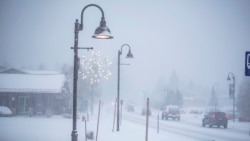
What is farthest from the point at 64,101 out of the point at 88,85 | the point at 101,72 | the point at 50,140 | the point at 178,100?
the point at 178,100

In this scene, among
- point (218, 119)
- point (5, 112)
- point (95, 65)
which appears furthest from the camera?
point (95, 65)

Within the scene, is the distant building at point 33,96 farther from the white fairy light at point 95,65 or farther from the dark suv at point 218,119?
the dark suv at point 218,119

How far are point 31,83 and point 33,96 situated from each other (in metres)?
2.77

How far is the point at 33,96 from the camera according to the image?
45.9 m

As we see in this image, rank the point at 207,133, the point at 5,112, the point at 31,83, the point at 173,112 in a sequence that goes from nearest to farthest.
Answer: the point at 207,133
the point at 5,112
the point at 31,83
the point at 173,112

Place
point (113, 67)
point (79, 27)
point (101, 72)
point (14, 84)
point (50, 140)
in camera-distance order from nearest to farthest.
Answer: point (79, 27) < point (50, 140) < point (14, 84) < point (101, 72) < point (113, 67)

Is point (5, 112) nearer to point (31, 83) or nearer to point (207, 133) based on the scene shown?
point (31, 83)

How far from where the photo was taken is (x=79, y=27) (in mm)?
14180

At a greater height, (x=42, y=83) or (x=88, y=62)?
(x=88, y=62)

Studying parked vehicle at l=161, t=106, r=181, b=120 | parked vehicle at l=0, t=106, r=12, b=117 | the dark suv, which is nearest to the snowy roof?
parked vehicle at l=0, t=106, r=12, b=117

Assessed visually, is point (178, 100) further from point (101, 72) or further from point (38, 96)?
point (38, 96)

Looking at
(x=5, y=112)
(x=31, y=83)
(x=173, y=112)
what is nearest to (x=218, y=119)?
(x=173, y=112)

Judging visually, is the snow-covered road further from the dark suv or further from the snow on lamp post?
the snow on lamp post

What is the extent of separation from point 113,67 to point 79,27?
11735cm
